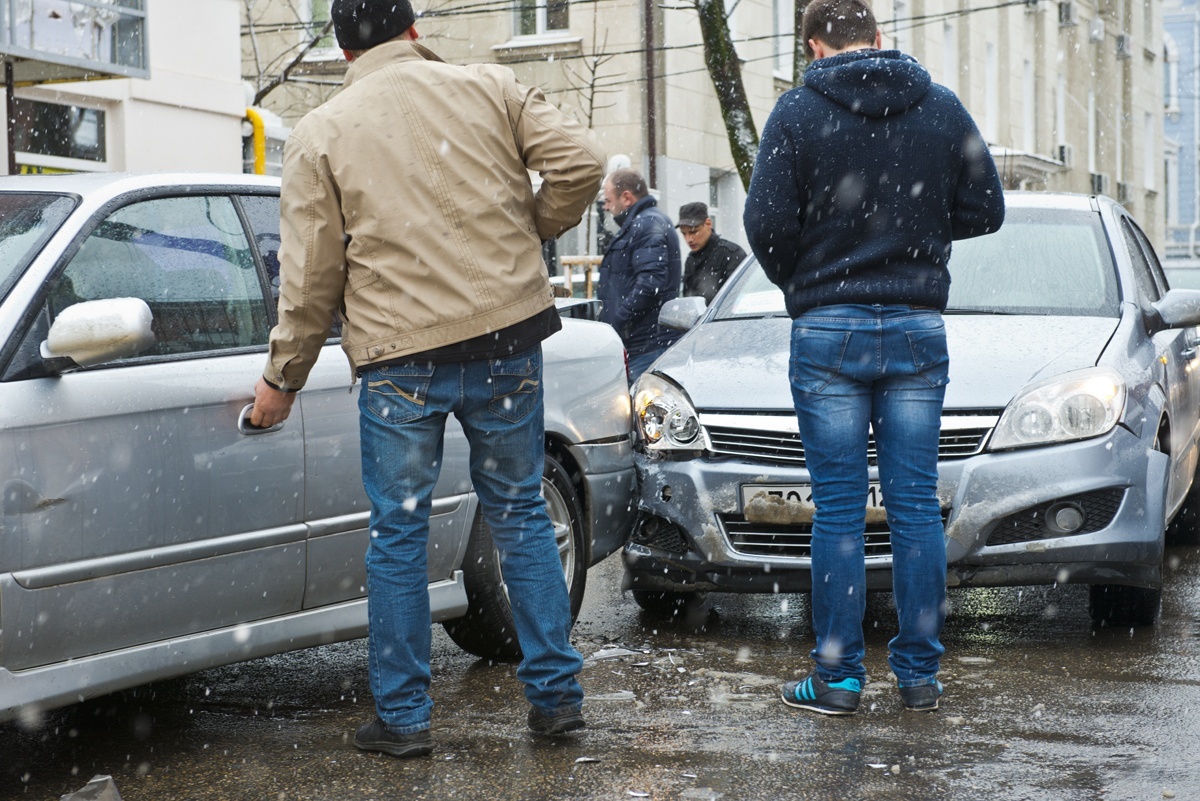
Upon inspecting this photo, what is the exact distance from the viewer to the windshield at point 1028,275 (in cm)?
603

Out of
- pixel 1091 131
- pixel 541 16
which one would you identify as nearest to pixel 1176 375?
pixel 541 16

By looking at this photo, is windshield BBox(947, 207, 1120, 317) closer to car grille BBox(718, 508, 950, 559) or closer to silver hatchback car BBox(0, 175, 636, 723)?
car grille BBox(718, 508, 950, 559)

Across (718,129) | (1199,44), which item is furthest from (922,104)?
(1199,44)

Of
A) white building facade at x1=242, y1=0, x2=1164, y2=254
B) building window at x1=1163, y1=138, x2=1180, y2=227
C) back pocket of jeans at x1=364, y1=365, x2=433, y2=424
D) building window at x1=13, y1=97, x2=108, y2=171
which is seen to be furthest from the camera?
building window at x1=1163, y1=138, x2=1180, y2=227

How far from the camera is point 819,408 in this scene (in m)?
4.34

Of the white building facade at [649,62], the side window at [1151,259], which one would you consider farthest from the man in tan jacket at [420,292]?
the white building facade at [649,62]

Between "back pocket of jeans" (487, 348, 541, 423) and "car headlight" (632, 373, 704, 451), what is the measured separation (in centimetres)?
156

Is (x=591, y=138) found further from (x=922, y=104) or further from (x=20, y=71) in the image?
(x=20, y=71)

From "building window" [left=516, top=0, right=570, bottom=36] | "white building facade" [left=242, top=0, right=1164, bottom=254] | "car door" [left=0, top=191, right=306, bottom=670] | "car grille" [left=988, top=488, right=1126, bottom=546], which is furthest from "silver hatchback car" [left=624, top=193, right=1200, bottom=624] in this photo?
"building window" [left=516, top=0, right=570, bottom=36]

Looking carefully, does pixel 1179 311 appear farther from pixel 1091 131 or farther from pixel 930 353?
pixel 1091 131

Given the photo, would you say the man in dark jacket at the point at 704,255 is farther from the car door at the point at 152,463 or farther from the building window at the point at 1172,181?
the building window at the point at 1172,181

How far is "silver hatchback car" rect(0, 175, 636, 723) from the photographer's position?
3.61 metres

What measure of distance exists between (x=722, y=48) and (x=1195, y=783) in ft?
40.1

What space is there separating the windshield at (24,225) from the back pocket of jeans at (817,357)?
1889mm
